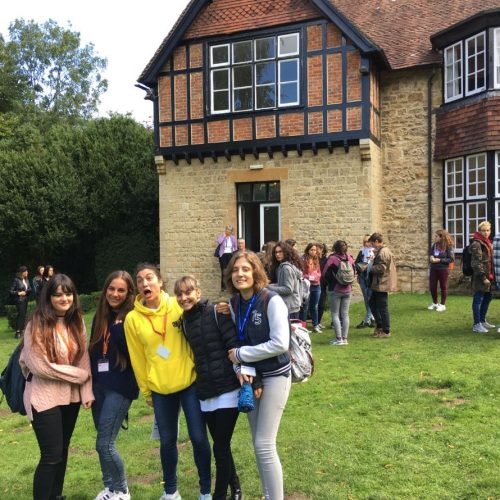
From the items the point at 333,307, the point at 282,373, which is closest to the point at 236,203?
the point at 333,307

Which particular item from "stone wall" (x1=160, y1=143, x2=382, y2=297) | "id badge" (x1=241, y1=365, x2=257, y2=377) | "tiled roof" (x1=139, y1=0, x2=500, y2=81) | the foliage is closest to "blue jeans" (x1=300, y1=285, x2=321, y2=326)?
"stone wall" (x1=160, y1=143, x2=382, y2=297)

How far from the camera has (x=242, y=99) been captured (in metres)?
16.5

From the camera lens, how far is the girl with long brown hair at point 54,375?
389 centimetres

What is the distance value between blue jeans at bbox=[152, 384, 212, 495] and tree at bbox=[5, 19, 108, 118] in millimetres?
37193

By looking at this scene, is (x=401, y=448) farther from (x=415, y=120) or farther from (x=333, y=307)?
(x=415, y=120)

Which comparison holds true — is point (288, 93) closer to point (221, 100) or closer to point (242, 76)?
point (242, 76)

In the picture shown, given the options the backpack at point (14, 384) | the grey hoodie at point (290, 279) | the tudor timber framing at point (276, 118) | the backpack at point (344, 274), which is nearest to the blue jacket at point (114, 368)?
the backpack at point (14, 384)

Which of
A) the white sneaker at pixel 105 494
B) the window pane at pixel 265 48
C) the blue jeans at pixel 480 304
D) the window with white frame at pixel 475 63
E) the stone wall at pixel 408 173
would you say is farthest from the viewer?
the stone wall at pixel 408 173

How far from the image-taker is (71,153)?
72.1 ft

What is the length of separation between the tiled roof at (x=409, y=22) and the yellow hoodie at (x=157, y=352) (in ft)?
45.2

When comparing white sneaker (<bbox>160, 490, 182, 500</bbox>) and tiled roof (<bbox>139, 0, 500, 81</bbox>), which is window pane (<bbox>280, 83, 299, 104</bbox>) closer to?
tiled roof (<bbox>139, 0, 500, 81</bbox>)

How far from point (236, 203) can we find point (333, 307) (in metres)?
8.03

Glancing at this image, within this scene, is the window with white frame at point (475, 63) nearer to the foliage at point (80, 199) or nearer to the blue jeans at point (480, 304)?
the blue jeans at point (480, 304)

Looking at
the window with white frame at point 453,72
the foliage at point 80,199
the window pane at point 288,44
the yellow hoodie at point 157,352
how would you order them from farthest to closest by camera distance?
the foliage at point 80,199
the window pane at point 288,44
the window with white frame at point 453,72
the yellow hoodie at point 157,352
